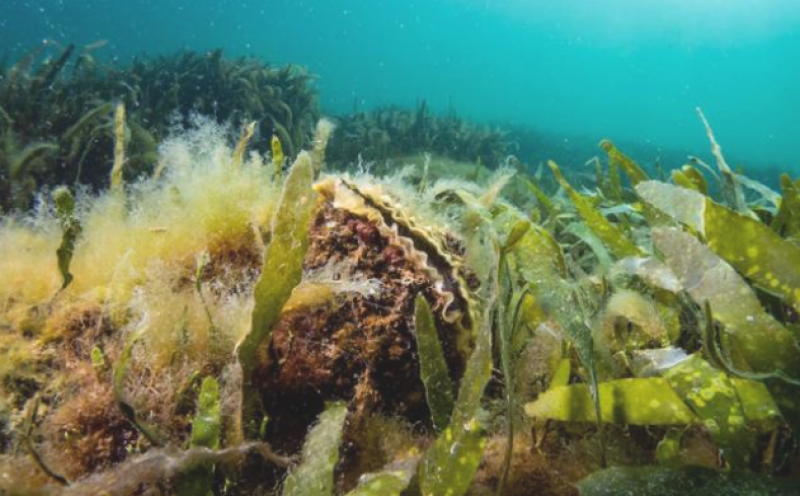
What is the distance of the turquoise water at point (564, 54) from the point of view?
107 metres

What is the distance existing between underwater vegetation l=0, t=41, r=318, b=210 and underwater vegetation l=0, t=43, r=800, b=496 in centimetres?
188

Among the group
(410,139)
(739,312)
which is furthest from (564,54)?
(739,312)

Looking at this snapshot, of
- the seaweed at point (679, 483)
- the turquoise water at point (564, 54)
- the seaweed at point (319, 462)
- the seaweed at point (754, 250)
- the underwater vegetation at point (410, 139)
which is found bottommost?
the seaweed at point (679, 483)

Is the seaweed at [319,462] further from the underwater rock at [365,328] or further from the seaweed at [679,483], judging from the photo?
the seaweed at [679,483]

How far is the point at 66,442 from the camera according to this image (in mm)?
1225

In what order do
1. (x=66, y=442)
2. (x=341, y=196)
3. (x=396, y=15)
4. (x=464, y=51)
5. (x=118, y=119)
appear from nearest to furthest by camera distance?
(x=66, y=442)
(x=341, y=196)
(x=118, y=119)
(x=396, y=15)
(x=464, y=51)

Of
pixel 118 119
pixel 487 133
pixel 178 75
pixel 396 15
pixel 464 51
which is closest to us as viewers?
pixel 118 119

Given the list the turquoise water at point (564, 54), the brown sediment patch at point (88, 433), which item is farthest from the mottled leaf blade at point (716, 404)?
the turquoise water at point (564, 54)

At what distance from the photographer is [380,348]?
145 centimetres

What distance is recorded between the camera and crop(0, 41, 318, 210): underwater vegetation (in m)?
4.27

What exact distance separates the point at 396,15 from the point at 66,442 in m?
148

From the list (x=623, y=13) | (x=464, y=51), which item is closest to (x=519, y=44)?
(x=464, y=51)

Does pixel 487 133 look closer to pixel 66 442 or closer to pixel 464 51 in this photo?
pixel 66 442

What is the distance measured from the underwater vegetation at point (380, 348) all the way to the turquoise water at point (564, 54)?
308 ft
